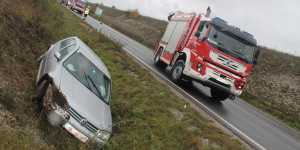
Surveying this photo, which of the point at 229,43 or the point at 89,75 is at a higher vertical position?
the point at 229,43

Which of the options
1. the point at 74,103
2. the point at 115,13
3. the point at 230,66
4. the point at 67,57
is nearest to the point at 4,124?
the point at 74,103

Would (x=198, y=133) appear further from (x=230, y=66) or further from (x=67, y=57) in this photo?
(x=230, y=66)

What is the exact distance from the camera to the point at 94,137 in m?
4.20

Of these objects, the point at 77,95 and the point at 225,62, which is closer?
the point at 77,95

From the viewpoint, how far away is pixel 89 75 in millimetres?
A: 5398

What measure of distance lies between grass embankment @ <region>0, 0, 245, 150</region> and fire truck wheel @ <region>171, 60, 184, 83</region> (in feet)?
5.53

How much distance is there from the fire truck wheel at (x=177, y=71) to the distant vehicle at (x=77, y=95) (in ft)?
16.9

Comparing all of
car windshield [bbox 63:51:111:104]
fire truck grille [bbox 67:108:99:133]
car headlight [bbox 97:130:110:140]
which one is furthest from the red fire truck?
fire truck grille [bbox 67:108:99:133]

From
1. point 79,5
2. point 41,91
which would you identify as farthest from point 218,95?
point 79,5

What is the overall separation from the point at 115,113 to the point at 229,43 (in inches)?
218

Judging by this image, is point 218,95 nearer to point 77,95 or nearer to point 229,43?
point 229,43

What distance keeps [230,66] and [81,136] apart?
22.6 feet

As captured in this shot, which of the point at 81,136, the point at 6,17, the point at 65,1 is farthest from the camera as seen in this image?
the point at 65,1

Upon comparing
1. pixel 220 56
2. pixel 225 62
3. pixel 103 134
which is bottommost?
pixel 103 134
